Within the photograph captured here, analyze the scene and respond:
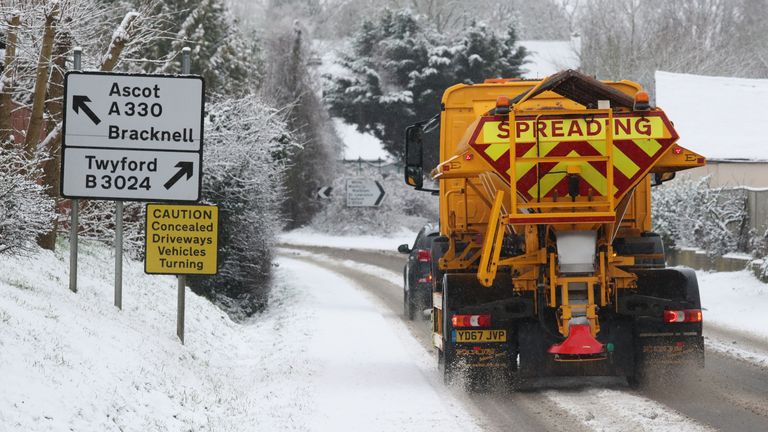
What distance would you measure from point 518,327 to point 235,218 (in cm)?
1365

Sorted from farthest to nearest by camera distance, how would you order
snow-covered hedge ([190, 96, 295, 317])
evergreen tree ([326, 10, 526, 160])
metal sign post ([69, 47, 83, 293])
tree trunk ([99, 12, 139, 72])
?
evergreen tree ([326, 10, 526, 160])
snow-covered hedge ([190, 96, 295, 317])
tree trunk ([99, 12, 139, 72])
metal sign post ([69, 47, 83, 293])

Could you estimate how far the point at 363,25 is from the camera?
53875 millimetres

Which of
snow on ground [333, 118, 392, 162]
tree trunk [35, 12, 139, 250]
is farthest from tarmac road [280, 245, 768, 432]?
snow on ground [333, 118, 392, 162]

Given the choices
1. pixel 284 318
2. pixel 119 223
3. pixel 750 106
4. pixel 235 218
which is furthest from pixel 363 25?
pixel 119 223

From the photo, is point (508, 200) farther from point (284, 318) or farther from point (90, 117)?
point (284, 318)

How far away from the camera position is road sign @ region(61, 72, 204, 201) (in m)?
11.6

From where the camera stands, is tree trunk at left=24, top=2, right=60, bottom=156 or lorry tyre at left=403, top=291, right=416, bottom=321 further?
lorry tyre at left=403, top=291, right=416, bottom=321

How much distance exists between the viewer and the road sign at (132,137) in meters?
11.6

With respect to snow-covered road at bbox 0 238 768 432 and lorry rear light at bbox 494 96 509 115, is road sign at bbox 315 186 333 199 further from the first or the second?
Answer: lorry rear light at bbox 494 96 509 115

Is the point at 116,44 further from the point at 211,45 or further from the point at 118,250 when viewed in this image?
the point at 211,45

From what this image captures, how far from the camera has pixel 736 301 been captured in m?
20.0

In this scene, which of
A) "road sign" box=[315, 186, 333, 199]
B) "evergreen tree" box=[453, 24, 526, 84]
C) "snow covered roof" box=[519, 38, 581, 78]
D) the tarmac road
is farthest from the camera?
"snow covered roof" box=[519, 38, 581, 78]

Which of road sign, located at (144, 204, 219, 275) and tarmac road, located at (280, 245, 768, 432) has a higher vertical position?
road sign, located at (144, 204, 219, 275)

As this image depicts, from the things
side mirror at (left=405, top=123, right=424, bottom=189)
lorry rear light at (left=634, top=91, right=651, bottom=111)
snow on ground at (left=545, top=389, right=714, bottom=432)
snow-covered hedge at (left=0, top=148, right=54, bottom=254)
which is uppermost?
lorry rear light at (left=634, top=91, right=651, bottom=111)
